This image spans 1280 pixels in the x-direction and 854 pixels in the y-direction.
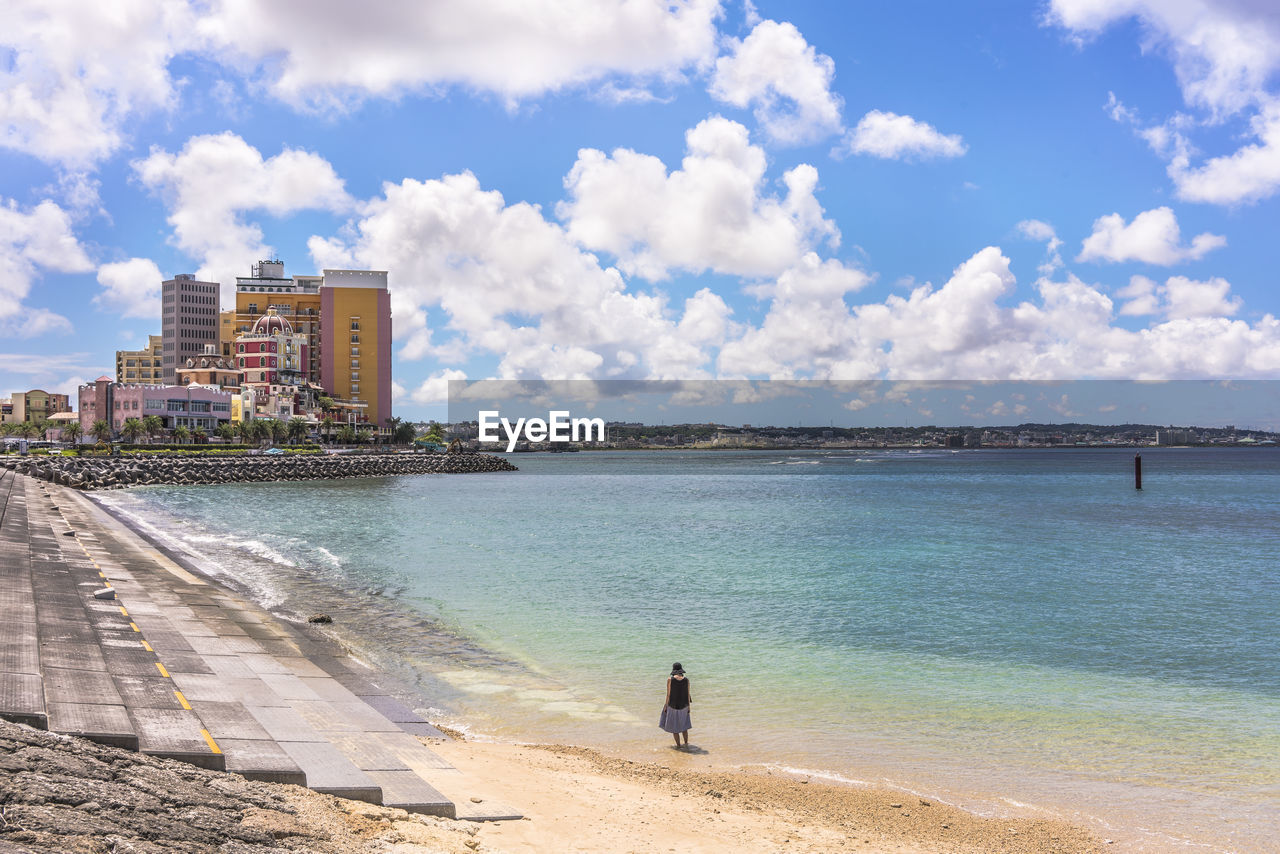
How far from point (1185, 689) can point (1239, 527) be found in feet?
168

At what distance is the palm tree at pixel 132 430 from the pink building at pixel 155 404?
10.8 ft

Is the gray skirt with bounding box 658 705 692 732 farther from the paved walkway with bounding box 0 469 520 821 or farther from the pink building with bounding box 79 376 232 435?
the pink building with bounding box 79 376 232 435

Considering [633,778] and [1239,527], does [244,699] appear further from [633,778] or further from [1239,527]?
[1239,527]

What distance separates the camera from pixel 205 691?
12.7 meters

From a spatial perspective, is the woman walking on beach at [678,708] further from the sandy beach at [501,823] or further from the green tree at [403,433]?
the green tree at [403,433]

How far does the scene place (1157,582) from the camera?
35.4 meters

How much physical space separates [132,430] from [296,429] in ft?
87.8

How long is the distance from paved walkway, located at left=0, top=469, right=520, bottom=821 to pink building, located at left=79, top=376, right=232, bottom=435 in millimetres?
120331

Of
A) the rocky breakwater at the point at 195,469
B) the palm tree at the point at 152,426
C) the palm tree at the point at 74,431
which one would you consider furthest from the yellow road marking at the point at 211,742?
the palm tree at the point at 74,431

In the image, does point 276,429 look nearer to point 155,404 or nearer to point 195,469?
point 155,404

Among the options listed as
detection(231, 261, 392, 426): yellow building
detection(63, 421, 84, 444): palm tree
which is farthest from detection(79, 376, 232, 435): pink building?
detection(231, 261, 392, 426): yellow building

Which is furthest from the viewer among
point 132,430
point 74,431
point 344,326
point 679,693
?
point 344,326

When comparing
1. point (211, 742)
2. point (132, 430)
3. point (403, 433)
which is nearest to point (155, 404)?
point (132, 430)

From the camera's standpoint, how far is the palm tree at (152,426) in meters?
126
